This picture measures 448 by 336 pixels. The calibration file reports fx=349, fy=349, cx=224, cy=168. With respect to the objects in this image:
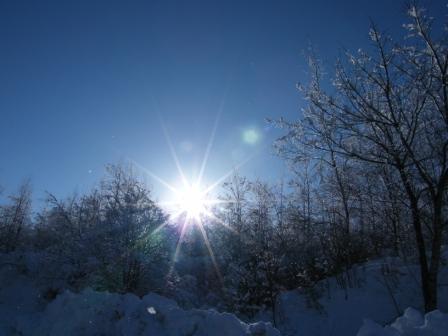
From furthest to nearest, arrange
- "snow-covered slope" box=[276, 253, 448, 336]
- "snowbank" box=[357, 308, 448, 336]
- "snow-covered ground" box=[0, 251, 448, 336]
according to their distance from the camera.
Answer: "snow-covered slope" box=[276, 253, 448, 336], "snow-covered ground" box=[0, 251, 448, 336], "snowbank" box=[357, 308, 448, 336]

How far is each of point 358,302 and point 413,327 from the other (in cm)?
880

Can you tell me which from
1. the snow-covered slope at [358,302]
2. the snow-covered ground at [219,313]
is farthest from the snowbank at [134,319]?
the snow-covered slope at [358,302]

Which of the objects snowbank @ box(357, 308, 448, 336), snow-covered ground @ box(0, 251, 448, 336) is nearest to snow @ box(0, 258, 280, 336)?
snow-covered ground @ box(0, 251, 448, 336)

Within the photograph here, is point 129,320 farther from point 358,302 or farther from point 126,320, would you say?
point 358,302

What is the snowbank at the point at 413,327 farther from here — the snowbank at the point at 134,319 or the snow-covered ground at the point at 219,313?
the snowbank at the point at 134,319

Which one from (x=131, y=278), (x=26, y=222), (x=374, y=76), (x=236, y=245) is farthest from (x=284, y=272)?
(x=26, y=222)

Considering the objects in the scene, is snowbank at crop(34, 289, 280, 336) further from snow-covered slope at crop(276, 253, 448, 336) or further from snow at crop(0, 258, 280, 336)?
snow-covered slope at crop(276, 253, 448, 336)

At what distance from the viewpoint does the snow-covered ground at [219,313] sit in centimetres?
411

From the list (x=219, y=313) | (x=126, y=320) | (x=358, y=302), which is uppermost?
(x=358, y=302)

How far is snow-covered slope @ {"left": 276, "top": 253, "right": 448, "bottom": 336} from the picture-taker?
34.3 feet

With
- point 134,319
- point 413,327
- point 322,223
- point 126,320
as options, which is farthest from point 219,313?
point 322,223

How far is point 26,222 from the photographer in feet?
144

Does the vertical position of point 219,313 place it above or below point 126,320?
above

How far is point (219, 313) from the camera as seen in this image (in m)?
4.38
